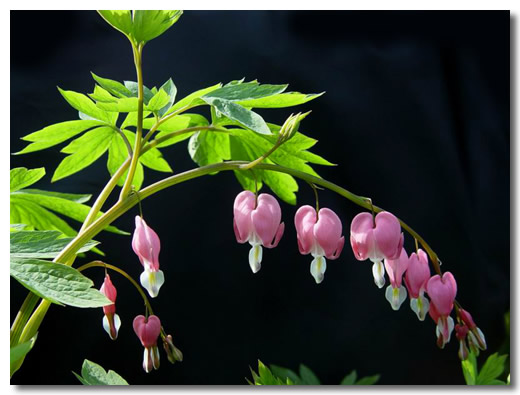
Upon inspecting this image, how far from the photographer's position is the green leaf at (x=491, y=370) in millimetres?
1565

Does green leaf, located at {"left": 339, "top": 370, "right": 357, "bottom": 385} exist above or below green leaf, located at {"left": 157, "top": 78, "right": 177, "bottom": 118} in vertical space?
below

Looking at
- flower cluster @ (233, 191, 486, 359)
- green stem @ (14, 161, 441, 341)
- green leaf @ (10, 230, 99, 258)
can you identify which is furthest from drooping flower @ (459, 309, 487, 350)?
green leaf @ (10, 230, 99, 258)

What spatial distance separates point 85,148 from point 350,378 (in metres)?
1.04

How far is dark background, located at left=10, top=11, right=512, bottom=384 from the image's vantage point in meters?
1.75

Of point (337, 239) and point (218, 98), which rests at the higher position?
point (218, 98)

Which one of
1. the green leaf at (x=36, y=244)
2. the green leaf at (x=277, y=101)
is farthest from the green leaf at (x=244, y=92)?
the green leaf at (x=36, y=244)

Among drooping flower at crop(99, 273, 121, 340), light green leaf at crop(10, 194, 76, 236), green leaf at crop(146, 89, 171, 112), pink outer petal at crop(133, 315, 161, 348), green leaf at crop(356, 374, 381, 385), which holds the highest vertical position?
green leaf at crop(146, 89, 171, 112)

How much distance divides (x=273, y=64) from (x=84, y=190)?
0.69 m

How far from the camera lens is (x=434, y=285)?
42.9 inches

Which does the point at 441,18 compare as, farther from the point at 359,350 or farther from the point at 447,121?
the point at 359,350

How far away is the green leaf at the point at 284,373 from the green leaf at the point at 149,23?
112 centimetres

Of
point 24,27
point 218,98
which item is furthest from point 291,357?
point 24,27

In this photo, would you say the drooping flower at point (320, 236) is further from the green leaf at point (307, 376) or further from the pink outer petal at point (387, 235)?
the green leaf at point (307, 376)

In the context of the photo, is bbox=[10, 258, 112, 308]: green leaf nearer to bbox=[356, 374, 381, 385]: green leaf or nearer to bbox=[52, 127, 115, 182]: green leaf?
bbox=[52, 127, 115, 182]: green leaf
